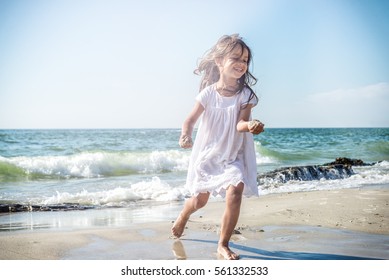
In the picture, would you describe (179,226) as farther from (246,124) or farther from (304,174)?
(304,174)

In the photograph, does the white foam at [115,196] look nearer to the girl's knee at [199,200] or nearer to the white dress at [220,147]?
the girl's knee at [199,200]

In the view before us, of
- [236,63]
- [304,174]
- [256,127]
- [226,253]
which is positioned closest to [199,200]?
[226,253]

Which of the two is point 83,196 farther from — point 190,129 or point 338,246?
point 338,246

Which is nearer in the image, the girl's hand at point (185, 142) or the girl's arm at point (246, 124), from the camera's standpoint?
the girl's arm at point (246, 124)

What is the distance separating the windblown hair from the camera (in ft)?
8.48

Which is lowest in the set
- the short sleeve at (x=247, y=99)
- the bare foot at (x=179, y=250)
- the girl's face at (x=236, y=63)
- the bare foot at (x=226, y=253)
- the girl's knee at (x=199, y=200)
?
the bare foot at (x=179, y=250)

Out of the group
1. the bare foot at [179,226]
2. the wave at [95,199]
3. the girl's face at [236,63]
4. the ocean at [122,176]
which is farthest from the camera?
the ocean at [122,176]

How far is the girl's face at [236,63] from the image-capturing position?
2566 millimetres

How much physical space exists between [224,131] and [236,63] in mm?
408

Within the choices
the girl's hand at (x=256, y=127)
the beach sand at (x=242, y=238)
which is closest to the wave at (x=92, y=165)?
the beach sand at (x=242, y=238)

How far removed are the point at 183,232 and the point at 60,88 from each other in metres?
1.64

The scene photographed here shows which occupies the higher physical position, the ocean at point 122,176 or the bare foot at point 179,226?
the bare foot at point 179,226

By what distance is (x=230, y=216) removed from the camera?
236 centimetres

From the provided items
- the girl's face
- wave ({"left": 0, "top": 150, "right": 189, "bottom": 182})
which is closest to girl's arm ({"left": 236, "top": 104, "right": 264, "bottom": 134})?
the girl's face
